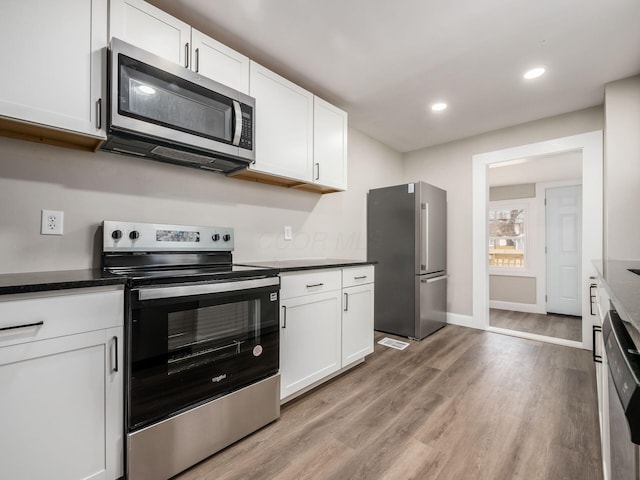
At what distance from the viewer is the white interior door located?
4.72m

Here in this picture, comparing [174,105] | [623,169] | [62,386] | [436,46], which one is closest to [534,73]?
[436,46]

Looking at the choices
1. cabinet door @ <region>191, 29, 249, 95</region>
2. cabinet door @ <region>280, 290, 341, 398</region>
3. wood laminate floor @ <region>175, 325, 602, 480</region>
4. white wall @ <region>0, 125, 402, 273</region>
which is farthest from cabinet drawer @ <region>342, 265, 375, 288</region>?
cabinet door @ <region>191, 29, 249, 95</region>

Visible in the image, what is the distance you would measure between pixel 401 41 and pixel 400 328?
9.17 ft

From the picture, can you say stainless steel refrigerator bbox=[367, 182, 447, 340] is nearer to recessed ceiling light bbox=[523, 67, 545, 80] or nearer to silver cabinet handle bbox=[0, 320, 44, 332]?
recessed ceiling light bbox=[523, 67, 545, 80]

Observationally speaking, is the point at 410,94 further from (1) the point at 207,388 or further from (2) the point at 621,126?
(1) the point at 207,388

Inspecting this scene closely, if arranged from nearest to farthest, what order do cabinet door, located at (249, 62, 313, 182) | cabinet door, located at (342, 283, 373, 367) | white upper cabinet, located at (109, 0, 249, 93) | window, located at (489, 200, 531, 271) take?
white upper cabinet, located at (109, 0, 249, 93), cabinet door, located at (249, 62, 313, 182), cabinet door, located at (342, 283, 373, 367), window, located at (489, 200, 531, 271)

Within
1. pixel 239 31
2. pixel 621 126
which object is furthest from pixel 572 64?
pixel 239 31

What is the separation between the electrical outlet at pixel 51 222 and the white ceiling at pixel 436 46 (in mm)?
1326

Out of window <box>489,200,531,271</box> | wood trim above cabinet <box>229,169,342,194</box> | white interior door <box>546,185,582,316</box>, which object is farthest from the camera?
window <box>489,200,531,271</box>

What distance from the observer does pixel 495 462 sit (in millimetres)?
1540

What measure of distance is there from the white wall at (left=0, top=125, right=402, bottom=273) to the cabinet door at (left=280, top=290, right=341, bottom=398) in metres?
0.66

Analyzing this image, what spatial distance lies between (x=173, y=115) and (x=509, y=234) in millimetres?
5550

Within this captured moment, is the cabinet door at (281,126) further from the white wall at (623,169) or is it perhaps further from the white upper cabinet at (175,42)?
the white wall at (623,169)

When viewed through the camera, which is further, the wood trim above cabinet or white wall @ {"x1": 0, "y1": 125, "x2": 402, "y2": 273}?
the wood trim above cabinet
